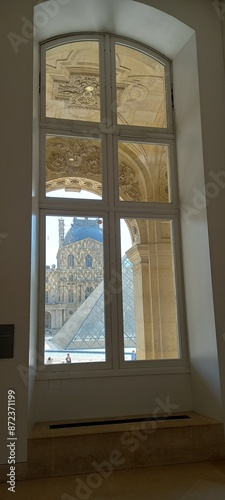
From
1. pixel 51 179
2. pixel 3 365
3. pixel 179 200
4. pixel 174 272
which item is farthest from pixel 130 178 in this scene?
pixel 3 365

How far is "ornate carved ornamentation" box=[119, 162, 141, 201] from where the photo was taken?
385 cm

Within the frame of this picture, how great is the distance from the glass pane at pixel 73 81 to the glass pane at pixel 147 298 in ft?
3.89

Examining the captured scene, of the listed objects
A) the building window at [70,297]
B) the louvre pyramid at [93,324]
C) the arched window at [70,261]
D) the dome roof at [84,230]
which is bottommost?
the louvre pyramid at [93,324]

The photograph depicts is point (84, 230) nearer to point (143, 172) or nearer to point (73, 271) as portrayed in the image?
point (73, 271)

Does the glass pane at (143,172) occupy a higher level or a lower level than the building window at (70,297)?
higher

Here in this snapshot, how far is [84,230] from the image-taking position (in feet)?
12.0

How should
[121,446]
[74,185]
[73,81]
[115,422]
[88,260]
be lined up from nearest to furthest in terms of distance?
[121,446] < [115,422] < [88,260] < [74,185] < [73,81]

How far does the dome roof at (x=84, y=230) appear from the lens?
362 cm

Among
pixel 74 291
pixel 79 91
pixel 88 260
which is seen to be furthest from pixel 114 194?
pixel 79 91

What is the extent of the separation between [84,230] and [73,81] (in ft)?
5.06

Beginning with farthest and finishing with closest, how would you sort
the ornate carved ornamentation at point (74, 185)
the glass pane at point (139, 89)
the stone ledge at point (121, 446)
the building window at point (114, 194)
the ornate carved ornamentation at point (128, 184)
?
the glass pane at point (139, 89) < the ornate carved ornamentation at point (128, 184) < the ornate carved ornamentation at point (74, 185) < the building window at point (114, 194) < the stone ledge at point (121, 446)

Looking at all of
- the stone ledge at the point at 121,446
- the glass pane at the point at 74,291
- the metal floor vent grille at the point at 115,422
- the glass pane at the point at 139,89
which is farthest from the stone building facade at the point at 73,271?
the glass pane at the point at 139,89

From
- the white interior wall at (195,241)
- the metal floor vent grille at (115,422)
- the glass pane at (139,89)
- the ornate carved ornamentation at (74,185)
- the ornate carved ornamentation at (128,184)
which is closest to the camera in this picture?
the metal floor vent grille at (115,422)

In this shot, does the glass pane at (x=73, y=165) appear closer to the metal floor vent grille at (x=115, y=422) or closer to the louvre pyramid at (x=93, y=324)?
the louvre pyramid at (x=93, y=324)
